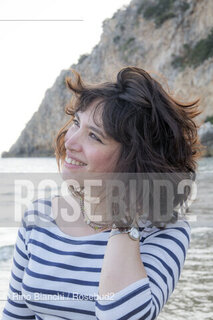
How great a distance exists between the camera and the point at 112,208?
4.54 ft

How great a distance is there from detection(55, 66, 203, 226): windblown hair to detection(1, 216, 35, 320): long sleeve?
0.42 m

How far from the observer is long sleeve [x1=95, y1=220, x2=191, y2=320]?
116cm

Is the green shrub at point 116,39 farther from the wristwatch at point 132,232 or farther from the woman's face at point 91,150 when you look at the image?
the wristwatch at point 132,232

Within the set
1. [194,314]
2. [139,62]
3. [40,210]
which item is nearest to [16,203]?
[194,314]

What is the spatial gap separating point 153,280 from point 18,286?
494 mm

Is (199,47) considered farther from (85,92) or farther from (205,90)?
(85,92)

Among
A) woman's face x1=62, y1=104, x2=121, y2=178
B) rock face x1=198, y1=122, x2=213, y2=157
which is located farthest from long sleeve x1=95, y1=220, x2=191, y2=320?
rock face x1=198, y1=122, x2=213, y2=157

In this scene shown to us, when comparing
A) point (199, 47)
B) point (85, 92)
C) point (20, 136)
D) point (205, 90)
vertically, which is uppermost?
point (85, 92)

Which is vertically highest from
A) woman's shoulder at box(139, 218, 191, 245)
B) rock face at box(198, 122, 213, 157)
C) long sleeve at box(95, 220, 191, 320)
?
woman's shoulder at box(139, 218, 191, 245)

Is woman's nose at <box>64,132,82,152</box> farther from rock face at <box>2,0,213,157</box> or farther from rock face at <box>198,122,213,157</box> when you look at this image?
rock face at <box>198,122,213,157</box>

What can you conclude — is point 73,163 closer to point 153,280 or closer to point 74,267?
point 74,267

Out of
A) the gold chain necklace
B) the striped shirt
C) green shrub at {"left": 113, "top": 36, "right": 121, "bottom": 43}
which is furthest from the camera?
green shrub at {"left": 113, "top": 36, "right": 121, "bottom": 43}

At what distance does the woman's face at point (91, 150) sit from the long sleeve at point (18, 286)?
0.99 ft

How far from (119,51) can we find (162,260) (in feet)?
131
